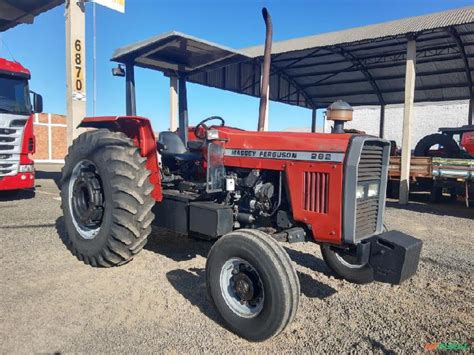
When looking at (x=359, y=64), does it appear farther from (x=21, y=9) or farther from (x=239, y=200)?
(x=239, y=200)

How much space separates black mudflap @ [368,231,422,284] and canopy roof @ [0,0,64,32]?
39.7 ft

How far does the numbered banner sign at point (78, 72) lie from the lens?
31.5 feet

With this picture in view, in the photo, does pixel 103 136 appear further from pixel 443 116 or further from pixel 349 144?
pixel 443 116

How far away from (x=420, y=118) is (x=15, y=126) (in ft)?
86.6

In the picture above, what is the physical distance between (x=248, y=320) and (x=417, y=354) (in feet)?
3.78

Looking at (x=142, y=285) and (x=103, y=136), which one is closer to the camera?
(x=142, y=285)

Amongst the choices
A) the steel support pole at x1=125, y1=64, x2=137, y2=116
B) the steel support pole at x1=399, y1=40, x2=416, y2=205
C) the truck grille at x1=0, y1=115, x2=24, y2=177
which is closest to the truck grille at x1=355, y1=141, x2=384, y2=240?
the steel support pole at x1=125, y1=64, x2=137, y2=116

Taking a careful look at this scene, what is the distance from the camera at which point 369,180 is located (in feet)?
10.7

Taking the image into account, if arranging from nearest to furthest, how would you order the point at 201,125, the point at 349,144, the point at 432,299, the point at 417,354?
1. the point at 417,354
2. the point at 349,144
3. the point at 432,299
4. the point at 201,125

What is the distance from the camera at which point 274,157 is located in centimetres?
346

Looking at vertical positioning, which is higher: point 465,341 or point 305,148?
point 305,148

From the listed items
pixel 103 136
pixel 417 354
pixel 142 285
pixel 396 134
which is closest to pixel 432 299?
pixel 417 354

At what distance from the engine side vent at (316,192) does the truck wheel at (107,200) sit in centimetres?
153

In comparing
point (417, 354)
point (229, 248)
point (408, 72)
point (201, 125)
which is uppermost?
point (408, 72)
